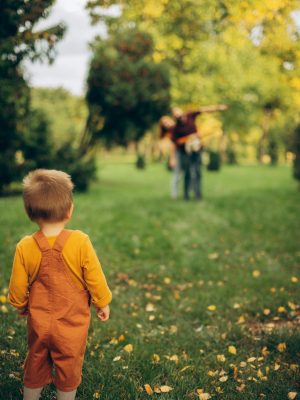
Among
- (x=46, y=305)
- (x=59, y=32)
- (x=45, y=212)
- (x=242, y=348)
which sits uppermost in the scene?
(x=59, y=32)

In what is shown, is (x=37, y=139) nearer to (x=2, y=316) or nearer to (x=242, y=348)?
(x=2, y=316)

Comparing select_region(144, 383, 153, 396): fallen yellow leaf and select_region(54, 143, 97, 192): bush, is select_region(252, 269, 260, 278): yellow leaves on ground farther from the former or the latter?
select_region(54, 143, 97, 192): bush

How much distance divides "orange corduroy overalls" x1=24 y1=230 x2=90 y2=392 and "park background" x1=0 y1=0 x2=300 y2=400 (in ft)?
2.09

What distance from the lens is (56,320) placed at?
2.42 metres

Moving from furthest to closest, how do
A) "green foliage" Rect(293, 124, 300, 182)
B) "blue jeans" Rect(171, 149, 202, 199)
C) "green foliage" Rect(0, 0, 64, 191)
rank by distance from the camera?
"green foliage" Rect(293, 124, 300, 182)
"blue jeans" Rect(171, 149, 202, 199)
"green foliage" Rect(0, 0, 64, 191)

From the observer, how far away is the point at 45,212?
7.62 feet

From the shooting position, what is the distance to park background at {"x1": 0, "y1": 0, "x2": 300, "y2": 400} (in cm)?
352

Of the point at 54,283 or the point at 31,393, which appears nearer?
the point at 54,283

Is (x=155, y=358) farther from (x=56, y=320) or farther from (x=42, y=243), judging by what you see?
(x=42, y=243)

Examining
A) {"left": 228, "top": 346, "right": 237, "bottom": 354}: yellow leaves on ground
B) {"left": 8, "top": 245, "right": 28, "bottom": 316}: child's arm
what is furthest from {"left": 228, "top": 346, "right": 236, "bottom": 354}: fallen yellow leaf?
{"left": 8, "top": 245, "right": 28, "bottom": 316}: child's arm

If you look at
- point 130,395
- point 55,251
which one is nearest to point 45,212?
point 55,251

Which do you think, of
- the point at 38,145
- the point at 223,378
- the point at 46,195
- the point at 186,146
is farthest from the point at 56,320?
the point at 38,145

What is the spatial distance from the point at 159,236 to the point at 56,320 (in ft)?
18.6

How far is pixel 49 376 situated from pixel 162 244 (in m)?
5.16
